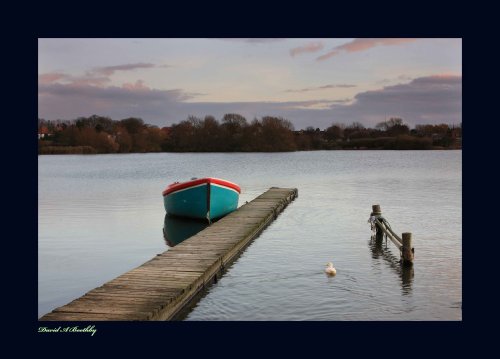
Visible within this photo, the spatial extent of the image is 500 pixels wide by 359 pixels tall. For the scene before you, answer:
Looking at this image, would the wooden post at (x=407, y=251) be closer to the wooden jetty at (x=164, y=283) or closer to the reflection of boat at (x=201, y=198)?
the wooden jetty at (x=164, y=283)

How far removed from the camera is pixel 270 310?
10094mm

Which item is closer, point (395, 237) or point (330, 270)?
point (330, 270)

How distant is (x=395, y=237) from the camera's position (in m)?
14.9

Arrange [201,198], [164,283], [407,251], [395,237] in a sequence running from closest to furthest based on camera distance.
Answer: [164,283] → [407,251] → [395,237] → [201,198]

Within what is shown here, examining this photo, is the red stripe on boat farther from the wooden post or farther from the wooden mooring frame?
the wooden post

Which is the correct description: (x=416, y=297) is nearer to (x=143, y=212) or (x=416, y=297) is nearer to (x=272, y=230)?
(x=272, y=230)

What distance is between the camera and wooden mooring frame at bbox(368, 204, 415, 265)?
13.5 meters

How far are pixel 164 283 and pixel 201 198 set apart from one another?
1132 cm

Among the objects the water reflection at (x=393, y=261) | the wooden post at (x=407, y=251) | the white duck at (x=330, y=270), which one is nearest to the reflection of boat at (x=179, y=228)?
the water reflection at (x=393, y=261)

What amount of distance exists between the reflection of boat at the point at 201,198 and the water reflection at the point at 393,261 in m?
6.29

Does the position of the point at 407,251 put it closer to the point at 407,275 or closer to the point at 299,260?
the point at 407,275

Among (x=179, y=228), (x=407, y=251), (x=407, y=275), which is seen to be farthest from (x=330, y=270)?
(x=179, y=228)

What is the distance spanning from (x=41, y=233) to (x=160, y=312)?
1296cm

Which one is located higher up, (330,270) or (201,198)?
(201,198)
